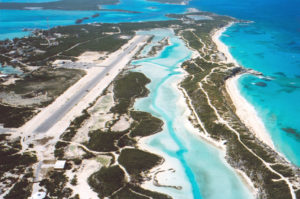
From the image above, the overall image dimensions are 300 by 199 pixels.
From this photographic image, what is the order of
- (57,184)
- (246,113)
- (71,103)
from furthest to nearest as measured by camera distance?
(71,103) → (246,113) → (57,184)

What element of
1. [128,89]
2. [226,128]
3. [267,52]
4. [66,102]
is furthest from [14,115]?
[267,52]

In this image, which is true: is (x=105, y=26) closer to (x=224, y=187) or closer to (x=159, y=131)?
(x=159, y=131)

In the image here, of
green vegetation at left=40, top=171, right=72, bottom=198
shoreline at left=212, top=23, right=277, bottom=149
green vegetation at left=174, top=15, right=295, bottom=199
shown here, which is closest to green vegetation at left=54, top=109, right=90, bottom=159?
green vegetation at left=40, top=171, right=72, bottom=198

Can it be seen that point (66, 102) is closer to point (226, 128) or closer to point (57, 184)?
point (57, 184)

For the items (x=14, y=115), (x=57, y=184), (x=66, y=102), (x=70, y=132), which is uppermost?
(x=66, y=102)

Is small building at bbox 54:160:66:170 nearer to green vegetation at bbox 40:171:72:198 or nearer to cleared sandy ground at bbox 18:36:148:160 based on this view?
green vegetation at bbox 40:171:72:198
